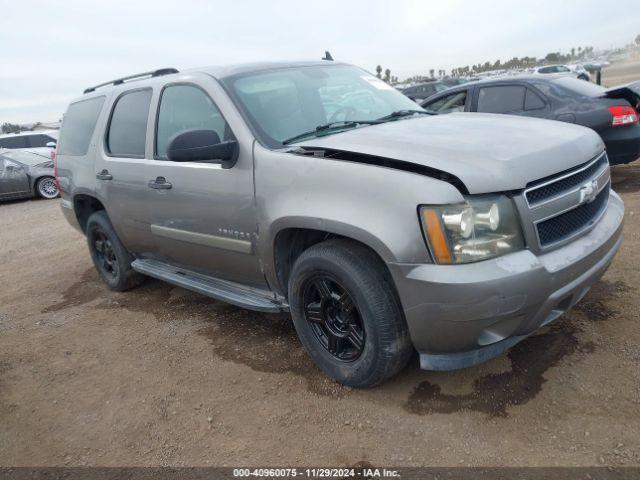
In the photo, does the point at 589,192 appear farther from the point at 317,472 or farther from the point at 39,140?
the point at 39,140

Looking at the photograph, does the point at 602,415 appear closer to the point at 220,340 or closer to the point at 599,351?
the point at 599,351

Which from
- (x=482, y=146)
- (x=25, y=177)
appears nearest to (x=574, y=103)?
(x=482, y=146)

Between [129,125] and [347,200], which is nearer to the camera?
[347,200]

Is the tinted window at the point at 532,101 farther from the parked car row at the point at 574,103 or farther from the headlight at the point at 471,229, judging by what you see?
the headlight at the point at 471,229

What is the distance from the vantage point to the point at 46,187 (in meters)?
12.7

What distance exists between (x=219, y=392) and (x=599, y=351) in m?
2.18

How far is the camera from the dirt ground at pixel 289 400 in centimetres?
229

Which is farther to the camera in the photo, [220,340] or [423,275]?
[220,340]

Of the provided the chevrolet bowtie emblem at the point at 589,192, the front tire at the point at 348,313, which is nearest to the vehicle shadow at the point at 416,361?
the front tire at the point at 348,313

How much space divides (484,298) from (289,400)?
1.26 metres

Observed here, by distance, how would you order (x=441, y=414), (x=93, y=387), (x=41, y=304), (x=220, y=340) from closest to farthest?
(x=441, y=414) < (x=93, y=387) < (x=220, y=340) < (x=41, y=304)

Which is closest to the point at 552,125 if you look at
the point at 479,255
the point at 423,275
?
the point at 479,255

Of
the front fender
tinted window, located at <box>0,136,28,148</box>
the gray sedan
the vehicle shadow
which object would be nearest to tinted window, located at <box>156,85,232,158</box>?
the front fender

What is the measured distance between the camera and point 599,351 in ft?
9.16
